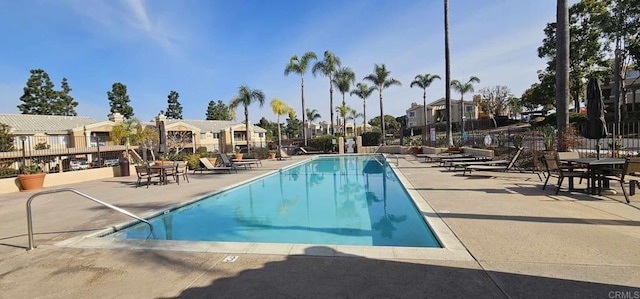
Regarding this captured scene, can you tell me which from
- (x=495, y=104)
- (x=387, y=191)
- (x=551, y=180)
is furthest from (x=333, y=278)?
(x=495, y=104)

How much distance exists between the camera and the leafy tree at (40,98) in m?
49.6

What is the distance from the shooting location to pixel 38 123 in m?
36.1

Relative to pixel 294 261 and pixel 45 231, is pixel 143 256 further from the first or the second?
pixel 45 231

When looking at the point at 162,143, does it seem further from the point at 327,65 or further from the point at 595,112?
the point at 327,65

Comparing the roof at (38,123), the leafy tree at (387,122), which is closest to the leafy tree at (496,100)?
the leafy tree at (387,122)

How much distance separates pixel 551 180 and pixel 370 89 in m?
31.0

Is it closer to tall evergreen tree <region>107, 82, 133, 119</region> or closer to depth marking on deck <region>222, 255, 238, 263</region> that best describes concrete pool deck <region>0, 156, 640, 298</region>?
depth marking on deck <region>222, 255, 238, 263</region>

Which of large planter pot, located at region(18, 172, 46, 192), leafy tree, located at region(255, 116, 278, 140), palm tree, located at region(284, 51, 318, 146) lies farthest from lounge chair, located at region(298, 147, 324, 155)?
leafy tree, located at region(255, 116, 278, 140)

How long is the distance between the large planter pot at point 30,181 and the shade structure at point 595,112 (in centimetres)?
1737

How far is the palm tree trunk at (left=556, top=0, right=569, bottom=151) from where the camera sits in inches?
450

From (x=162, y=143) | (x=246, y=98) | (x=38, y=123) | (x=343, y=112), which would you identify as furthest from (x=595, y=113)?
(x=38, y=123)

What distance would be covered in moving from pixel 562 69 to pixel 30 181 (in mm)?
19900

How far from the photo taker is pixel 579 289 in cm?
280

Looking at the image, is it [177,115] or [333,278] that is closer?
[333,278]
